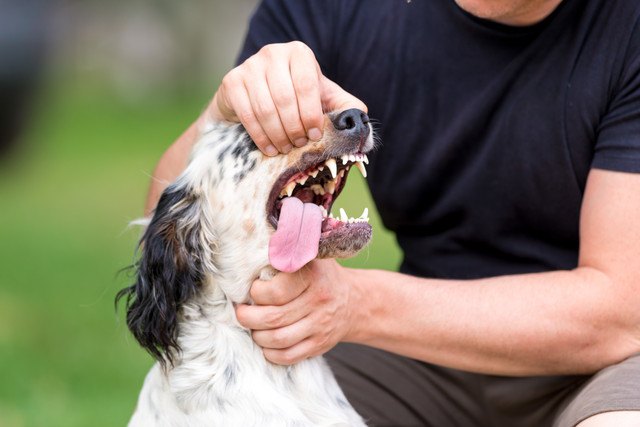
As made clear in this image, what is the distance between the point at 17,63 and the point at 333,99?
338 inches

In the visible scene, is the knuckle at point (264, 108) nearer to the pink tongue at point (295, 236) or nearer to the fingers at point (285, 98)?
the fingers at point (285, 98)

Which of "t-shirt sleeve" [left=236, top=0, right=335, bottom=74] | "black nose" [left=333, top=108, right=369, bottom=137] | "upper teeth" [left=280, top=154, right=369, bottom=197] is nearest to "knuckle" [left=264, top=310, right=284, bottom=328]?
"upper teeth" [left=280, top=154, right=369, bottom=197]

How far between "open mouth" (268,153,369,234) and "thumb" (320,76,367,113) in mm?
134

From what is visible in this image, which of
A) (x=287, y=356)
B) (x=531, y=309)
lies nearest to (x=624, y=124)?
(x=531, y=309)

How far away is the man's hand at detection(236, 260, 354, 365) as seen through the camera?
2.96 metres

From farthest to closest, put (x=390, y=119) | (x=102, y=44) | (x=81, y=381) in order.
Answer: (x=102, y=44), (x=81, y=381), (x=390, y=119)

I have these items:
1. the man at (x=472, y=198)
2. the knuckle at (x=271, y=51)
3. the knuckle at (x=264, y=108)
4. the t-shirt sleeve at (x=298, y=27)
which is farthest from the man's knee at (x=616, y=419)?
the t-shirt sleeve at (x=298, y=27)

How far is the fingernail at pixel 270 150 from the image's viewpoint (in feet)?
9.55

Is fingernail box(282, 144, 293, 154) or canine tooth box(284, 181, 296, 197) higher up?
fingernail box(282, 144, 293, 154)

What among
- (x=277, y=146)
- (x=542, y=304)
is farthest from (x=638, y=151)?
(x=277, y=146)

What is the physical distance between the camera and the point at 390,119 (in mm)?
3650

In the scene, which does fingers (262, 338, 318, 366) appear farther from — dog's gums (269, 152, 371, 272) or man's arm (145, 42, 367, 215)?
man's arm (145, 42, 367, 215)

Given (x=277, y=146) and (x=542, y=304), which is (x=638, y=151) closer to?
(x=542, y=304)

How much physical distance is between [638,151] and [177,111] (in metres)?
10.2
